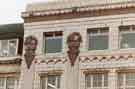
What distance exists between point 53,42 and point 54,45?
228 millimetres

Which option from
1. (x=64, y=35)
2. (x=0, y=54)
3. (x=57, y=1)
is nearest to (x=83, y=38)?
(x=64, y=35)

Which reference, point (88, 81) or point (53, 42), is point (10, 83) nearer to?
point (53, 42)

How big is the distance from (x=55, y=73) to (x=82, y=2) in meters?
5.24

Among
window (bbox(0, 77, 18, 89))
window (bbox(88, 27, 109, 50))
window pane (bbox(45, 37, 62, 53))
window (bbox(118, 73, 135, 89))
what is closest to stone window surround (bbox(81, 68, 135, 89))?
window (bbox(118, 73, 135, 89))

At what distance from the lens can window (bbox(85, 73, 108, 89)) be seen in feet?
104

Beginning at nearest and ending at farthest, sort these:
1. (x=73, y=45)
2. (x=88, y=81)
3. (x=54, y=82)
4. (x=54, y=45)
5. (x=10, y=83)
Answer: (x=88, y=81)
(x=73, y=45)
(x=54, y=82)
(x=54, y=45)
(x=10, y=83)

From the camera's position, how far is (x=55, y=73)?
109 feet

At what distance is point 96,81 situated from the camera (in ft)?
105

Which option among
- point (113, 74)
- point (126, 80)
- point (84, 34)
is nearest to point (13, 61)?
point (84, 34)

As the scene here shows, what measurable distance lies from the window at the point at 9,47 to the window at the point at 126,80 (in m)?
8.39

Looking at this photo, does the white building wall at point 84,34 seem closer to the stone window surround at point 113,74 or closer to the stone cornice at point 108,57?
the stone window surround at point 113,74

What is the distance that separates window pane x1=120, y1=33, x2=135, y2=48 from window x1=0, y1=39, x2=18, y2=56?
26.4 feet

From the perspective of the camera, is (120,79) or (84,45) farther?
(84,45)

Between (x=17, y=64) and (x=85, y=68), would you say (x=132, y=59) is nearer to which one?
(x=85, y=68)
